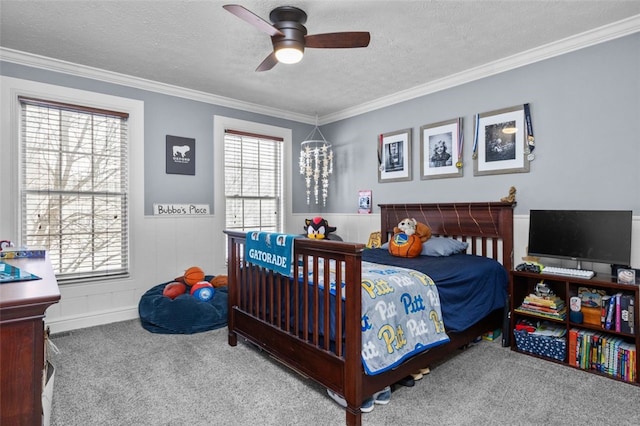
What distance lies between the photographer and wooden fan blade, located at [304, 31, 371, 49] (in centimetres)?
216

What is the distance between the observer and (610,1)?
88.4 inches

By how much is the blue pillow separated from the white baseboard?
2986mm

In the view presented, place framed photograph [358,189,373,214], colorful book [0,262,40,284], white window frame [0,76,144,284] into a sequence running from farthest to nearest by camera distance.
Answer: framed photograph [358,189,373,214] → white window frame [0,76,144,284] → colorful book [0,262,40,284]

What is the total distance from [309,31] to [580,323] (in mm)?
2878

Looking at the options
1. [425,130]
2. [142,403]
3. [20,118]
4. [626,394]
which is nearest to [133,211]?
[20,118]

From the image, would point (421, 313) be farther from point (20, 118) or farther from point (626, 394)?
point (20, 118)

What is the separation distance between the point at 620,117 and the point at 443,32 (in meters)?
1.45

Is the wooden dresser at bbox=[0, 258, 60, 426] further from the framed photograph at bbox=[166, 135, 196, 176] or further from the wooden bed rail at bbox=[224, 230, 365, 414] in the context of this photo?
the framed photograph at bbox=[166, 135, 196, 176]

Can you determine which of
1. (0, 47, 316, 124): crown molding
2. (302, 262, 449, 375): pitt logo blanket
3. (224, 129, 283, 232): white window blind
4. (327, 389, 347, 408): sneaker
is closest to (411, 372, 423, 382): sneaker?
(302, 262, 449, 375): pitt logo blanket

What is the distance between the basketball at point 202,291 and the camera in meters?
3.34

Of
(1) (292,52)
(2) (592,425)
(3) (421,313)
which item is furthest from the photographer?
(1) (292,52)

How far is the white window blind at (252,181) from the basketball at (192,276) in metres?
0.73

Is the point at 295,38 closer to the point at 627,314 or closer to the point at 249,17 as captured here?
the point at 249,17

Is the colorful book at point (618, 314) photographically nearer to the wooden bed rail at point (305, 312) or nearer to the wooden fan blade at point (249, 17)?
the wooden bed rail at point (305, 312)
